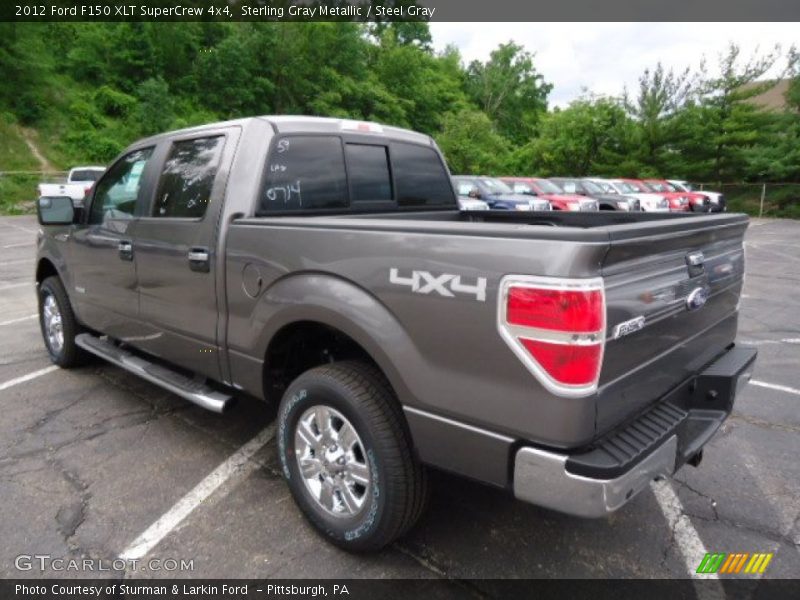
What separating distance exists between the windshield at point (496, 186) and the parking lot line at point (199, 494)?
597 inches

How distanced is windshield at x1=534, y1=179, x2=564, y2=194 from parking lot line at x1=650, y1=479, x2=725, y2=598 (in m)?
16.9

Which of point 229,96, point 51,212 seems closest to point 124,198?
point 51,212

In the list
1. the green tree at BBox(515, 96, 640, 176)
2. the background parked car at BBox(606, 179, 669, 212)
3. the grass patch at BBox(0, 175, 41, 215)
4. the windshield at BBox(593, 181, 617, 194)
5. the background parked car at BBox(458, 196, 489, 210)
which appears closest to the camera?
the background parked car at BBox(458, 196, 489, 210)

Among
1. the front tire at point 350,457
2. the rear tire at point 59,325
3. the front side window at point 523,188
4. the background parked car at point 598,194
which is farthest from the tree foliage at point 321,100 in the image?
the front tire at point 350,457

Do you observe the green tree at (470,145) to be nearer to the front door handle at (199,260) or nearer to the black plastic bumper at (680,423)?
the front door handle at (199,260)

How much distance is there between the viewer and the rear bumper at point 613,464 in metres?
1.83

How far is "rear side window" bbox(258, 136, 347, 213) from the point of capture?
302 centimetres

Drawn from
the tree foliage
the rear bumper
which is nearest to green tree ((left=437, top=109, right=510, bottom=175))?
the tree foliage

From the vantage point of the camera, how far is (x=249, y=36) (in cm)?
3519

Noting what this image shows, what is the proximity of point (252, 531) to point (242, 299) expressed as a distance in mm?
1126

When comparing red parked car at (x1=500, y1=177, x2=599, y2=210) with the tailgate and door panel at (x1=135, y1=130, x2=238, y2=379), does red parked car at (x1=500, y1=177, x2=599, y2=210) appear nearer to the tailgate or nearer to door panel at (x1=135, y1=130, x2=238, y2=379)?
the tailgate

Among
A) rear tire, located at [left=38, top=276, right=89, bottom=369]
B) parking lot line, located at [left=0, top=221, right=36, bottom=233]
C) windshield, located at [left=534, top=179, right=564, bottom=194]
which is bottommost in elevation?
parking lot line, located at [left=0, top=221, right=36, bottom=233]

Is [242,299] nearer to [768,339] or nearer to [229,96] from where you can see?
[768,339]

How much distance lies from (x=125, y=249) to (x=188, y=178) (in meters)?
0.75
